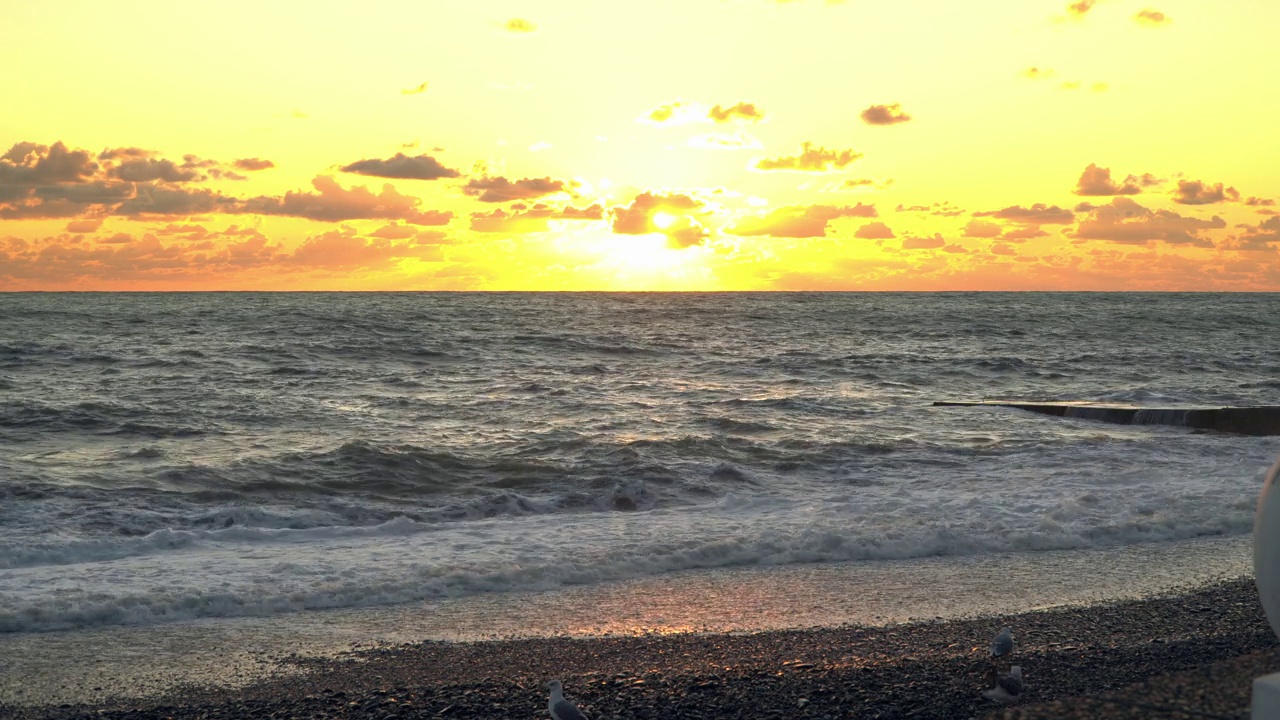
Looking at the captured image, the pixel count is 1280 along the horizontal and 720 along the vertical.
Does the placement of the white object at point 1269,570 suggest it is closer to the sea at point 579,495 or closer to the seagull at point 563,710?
the seagull at point 563,710

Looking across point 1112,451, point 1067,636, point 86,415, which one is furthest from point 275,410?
point 1067,636

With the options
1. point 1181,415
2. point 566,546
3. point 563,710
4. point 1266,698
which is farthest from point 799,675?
point 1181,415

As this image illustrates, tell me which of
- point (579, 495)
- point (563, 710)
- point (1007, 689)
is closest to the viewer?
point (563, 710)

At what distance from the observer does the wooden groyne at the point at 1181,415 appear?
20.7 meters

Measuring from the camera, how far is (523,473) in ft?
51.8

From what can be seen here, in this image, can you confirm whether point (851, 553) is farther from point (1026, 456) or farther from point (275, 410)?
point (275, 410)

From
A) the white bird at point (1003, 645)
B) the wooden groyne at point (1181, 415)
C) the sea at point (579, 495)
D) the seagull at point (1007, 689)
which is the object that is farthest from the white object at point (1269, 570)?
the wooden groyne at point (1181, 415)

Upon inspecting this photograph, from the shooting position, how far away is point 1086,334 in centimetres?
5675

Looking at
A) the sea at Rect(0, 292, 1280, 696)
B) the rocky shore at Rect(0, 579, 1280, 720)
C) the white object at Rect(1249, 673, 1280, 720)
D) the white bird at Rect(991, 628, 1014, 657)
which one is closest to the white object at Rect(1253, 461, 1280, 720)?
the white object at Rect(1249, 673, 1280, 720)

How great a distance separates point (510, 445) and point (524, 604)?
925 centimetres

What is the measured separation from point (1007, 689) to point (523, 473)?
10560mm

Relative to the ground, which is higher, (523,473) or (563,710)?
(563,710)

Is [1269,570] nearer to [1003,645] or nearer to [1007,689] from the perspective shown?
[1007,689]

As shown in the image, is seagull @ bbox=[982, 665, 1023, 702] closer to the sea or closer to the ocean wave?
the sea
